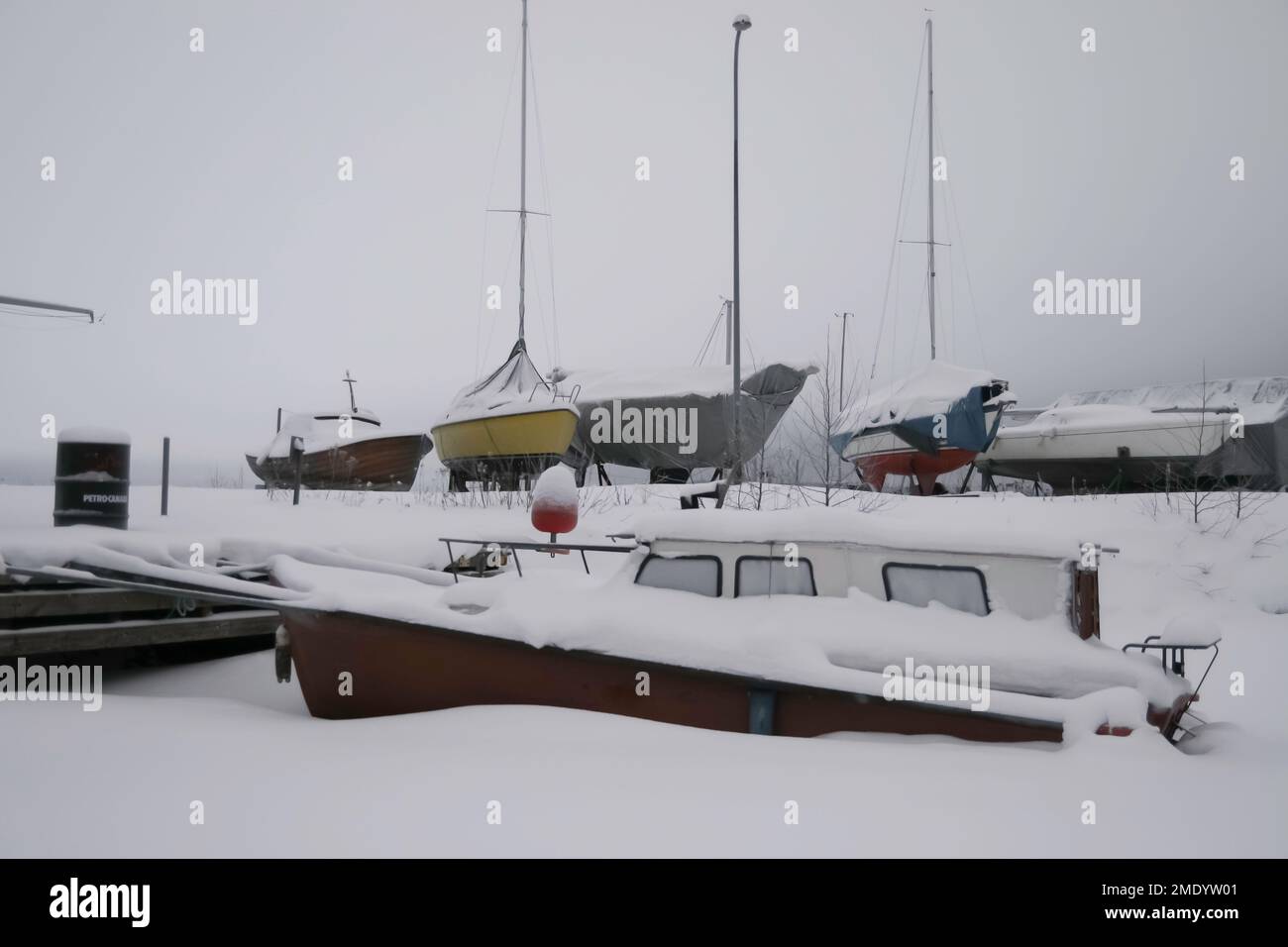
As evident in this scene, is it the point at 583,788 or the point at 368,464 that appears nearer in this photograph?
the point at 583,788

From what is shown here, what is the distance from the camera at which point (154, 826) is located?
3443 millimetres

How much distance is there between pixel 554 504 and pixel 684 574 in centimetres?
138

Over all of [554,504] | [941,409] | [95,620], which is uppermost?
[941,409]

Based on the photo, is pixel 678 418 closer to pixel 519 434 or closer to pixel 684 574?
pixel 519 434

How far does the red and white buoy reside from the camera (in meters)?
6.41

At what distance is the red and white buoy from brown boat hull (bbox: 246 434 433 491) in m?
15.7

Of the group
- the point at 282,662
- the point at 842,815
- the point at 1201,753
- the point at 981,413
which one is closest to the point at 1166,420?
the point at 981,413

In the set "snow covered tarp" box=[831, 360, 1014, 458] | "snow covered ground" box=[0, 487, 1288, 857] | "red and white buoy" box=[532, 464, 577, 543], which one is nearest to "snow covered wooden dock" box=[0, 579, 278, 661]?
"snow covered ground" box=[0, 487, 1288, 857]

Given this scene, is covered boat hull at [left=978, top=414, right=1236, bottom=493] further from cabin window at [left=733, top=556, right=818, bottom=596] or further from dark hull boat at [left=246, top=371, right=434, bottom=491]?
dark hull boat at [left=246, top=371, right=434, bottom=491]

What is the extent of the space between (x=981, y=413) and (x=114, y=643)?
1503 cm

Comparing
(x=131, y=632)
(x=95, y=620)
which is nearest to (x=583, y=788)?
(x=131, y=632)

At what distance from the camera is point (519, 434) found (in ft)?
55.1

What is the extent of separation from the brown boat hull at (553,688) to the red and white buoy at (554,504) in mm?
1346

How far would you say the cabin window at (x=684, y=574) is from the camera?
561 centimetres
